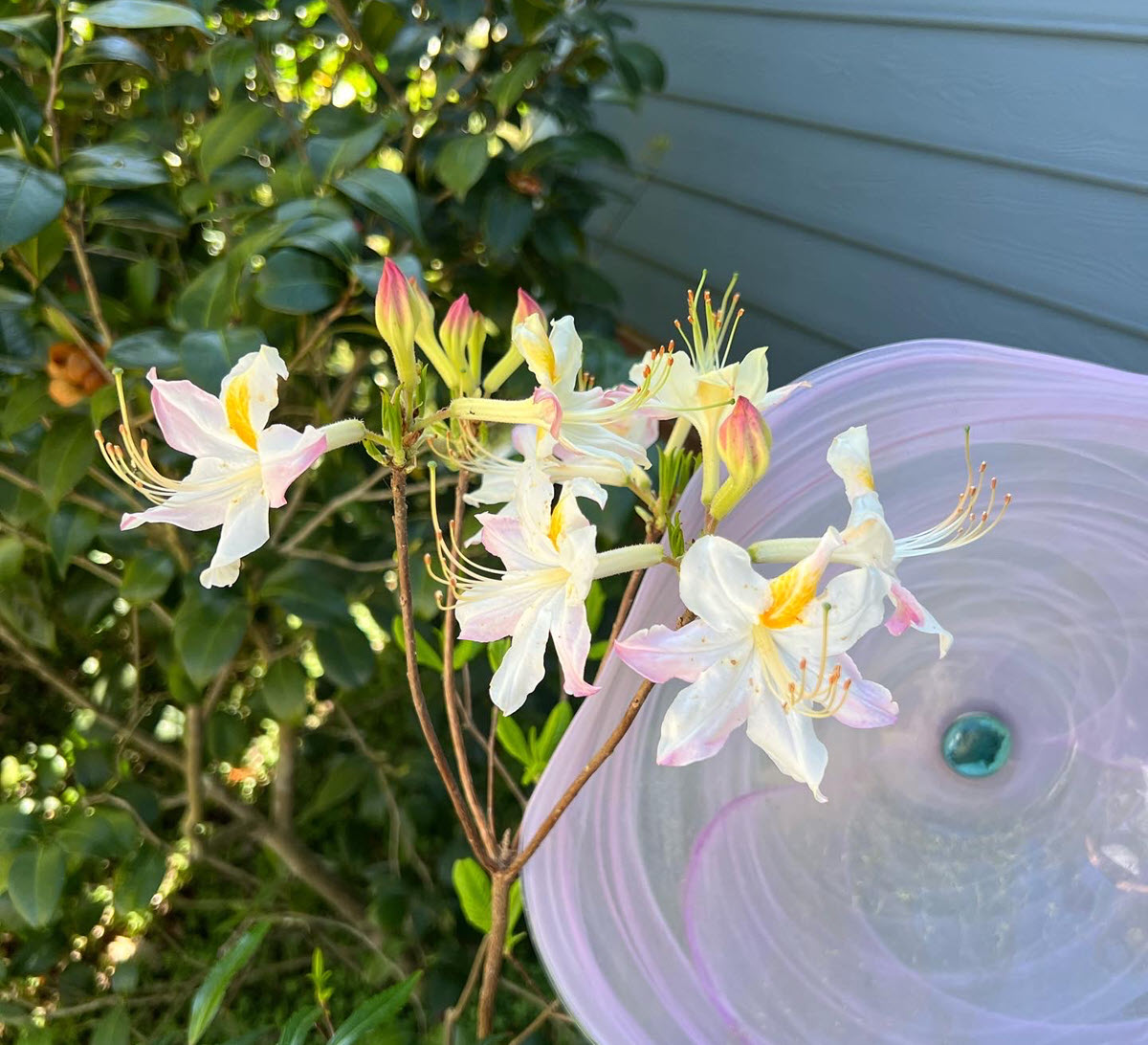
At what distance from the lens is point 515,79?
1.06 meters

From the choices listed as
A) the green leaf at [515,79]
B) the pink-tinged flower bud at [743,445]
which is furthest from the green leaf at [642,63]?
the pink-tinged flower bud at [743,445]

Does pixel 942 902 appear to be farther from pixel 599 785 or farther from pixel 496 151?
pixel 496 151

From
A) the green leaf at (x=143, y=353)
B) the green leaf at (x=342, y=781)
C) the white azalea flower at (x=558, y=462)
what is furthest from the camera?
the green leaf at (x=342, y=781)

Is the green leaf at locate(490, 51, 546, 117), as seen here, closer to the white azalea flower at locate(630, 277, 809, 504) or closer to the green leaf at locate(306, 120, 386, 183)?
the green leaf at locate(306, 120, 386, 183)

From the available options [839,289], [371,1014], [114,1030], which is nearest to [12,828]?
[114,1030]

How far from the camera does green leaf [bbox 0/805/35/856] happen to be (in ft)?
3.15

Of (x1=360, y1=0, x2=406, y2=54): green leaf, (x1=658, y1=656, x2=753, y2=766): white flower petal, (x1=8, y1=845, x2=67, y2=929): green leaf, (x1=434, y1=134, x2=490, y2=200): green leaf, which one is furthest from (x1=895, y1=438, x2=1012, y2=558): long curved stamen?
(x1=360, y1=0, x2=406, y2=54): green leaf

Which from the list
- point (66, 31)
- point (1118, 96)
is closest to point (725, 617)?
point (66, 31)

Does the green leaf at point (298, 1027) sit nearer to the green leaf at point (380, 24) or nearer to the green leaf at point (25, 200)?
the green leaf at point (25, 200)

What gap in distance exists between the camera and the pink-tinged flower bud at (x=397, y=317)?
1.73ft

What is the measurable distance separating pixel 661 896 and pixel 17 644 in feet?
3.50

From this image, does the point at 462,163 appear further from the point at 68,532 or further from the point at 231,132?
the point at 68,532

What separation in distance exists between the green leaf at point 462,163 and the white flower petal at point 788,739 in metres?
0.72

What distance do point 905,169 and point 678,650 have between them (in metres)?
1.11
